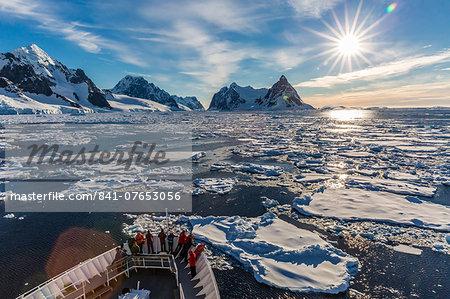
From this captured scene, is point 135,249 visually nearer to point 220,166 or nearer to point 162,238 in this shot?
point 162,238

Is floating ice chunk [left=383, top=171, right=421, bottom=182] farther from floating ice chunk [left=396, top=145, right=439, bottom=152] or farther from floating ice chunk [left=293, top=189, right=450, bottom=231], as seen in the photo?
floating ice chunk [left=396, top=145, right=439, bottom=152]

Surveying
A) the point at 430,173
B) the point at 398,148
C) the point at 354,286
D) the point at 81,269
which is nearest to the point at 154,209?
the point at 81,269

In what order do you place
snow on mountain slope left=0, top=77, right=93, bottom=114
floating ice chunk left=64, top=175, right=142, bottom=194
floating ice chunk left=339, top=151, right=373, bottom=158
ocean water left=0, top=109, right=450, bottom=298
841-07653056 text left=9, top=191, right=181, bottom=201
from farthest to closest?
snow on mountain slope left=0, top=77, right=93, bottom=114 → floating ice chunk left=339, top=151, right=373, bottom=158 → floating ice chunk left=64, top=175, right=142, bottom=194 → 841-07653056 text left=9, top=191, right=181, bottom=201 → ocean water left=0, top=109, right=450, bottom=298

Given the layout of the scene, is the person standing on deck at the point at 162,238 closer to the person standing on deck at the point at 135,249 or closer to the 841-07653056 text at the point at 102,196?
the person standing on deck at the point at 135,249

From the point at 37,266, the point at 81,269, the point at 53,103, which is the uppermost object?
the point at 53,103

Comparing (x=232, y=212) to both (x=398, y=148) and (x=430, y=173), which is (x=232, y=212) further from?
(x=398, y=148)

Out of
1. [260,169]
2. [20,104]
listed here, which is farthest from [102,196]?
[20,104]

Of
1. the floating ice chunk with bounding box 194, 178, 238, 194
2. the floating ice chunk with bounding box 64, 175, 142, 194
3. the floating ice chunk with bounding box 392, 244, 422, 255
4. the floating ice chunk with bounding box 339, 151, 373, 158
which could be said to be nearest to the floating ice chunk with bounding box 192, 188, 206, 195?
the floating ice chunk with bounding box 194, 178, 238, 194
